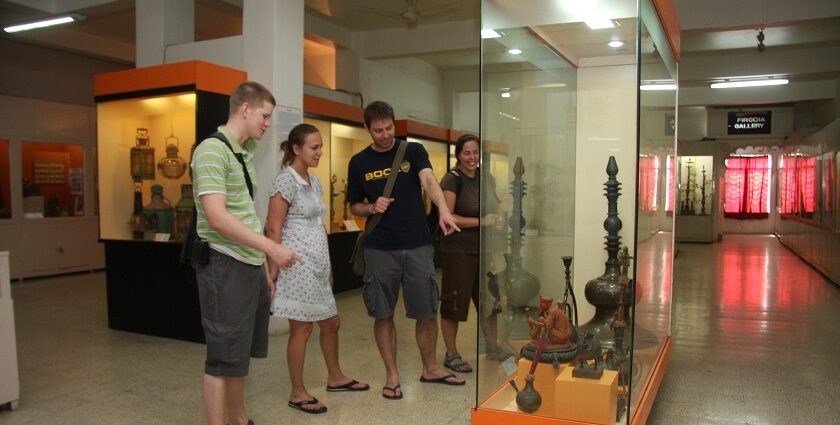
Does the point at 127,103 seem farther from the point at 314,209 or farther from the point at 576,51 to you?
the point at 576,51

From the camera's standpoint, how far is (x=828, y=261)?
9328 mm

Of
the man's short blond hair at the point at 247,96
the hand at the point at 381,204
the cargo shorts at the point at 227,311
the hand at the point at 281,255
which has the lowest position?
the cargo shorts at the point at 227,311

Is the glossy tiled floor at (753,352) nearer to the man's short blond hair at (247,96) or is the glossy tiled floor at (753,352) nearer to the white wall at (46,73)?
the man's short blond hair at (247,96)

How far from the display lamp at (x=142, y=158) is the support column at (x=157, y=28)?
92 centimetres

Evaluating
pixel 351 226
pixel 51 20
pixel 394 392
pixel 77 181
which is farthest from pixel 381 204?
pixel 77 181

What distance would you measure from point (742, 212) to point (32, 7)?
19.3 metres

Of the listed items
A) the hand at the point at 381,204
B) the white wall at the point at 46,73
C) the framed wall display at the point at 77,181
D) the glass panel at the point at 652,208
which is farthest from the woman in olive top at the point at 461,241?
the white wall at the point at 46,73

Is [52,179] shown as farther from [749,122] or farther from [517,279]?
[749,122]

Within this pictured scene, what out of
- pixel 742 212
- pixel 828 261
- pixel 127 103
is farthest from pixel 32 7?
pixel 742 212

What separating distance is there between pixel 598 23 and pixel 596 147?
1.97 feet

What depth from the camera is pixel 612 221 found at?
10.1 feet

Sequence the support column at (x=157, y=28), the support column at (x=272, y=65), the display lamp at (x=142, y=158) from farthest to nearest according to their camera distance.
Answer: the support column at (x=157, y=28), the display lamp at (x=142, y=158), the support column at (x=272, y=65)

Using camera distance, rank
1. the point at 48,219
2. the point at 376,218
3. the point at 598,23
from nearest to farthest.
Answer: the point at 598,23
the point at 376,218
the point at 48,219

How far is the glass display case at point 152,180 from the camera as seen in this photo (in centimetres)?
515
